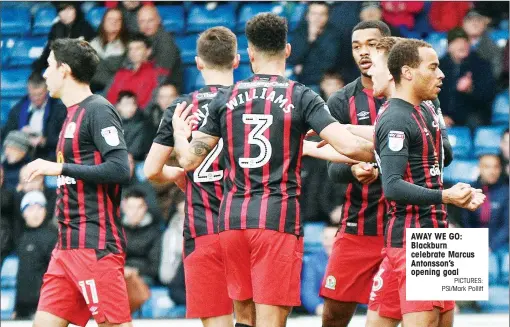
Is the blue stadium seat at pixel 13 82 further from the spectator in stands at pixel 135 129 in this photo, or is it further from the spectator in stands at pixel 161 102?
the spectator in stands at pixel 161 102

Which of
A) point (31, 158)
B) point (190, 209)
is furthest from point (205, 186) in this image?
point (31, 158)

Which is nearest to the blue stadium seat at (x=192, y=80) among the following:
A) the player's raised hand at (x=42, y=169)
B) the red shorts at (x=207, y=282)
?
the red shorts at (x=207, y=282)

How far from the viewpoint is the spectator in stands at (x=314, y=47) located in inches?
429

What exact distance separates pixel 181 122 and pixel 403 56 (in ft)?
4.57

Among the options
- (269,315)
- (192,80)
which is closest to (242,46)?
(192,80)

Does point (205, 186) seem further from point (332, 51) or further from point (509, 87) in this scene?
point (509, 87)

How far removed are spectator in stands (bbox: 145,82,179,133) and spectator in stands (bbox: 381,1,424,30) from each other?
2230 mm

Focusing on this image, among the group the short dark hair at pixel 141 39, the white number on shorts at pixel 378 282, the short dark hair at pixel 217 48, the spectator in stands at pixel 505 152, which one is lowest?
the white number on shorts at pixel 378 282

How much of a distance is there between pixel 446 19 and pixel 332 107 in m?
4.02

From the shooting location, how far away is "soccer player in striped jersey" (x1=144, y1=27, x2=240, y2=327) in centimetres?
690

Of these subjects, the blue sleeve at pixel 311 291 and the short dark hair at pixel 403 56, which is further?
the blue sleeve at pixel 311 291

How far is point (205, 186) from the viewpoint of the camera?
697cm

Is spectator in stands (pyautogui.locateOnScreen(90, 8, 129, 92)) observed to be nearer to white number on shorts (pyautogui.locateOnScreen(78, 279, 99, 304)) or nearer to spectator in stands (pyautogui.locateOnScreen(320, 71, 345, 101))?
spectator in stands (pyautogui.locateOnScreen(320, 71, 345, 101))
